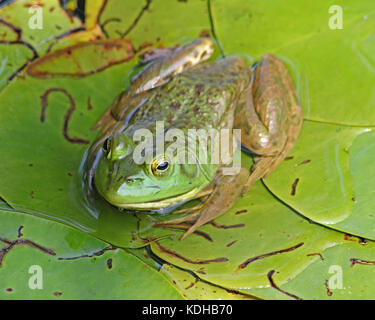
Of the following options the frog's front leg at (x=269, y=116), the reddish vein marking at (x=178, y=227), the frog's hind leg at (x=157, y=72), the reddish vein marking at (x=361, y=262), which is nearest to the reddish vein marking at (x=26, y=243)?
the reddish vein marking at (x=178, y=227)

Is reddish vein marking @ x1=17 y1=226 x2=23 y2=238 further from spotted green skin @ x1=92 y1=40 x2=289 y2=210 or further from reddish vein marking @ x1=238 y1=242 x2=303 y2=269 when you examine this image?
reddish vein marking @ x1=238 y1=242 x2=303 y2=269

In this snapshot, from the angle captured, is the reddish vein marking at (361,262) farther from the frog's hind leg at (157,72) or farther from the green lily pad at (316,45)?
the frog's hind leg at (157,72)

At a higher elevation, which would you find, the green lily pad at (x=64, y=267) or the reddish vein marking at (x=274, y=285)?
the green lily pad at (x=64, y=267)

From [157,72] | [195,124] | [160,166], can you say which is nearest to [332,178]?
[195,124]

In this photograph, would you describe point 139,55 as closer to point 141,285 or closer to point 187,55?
point 187,55

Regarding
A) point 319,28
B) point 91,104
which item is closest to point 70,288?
point 91,104

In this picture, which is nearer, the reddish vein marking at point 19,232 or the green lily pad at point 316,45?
the reddish vein marking at point 19,232

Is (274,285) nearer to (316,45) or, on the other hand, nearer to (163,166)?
(163,166)
